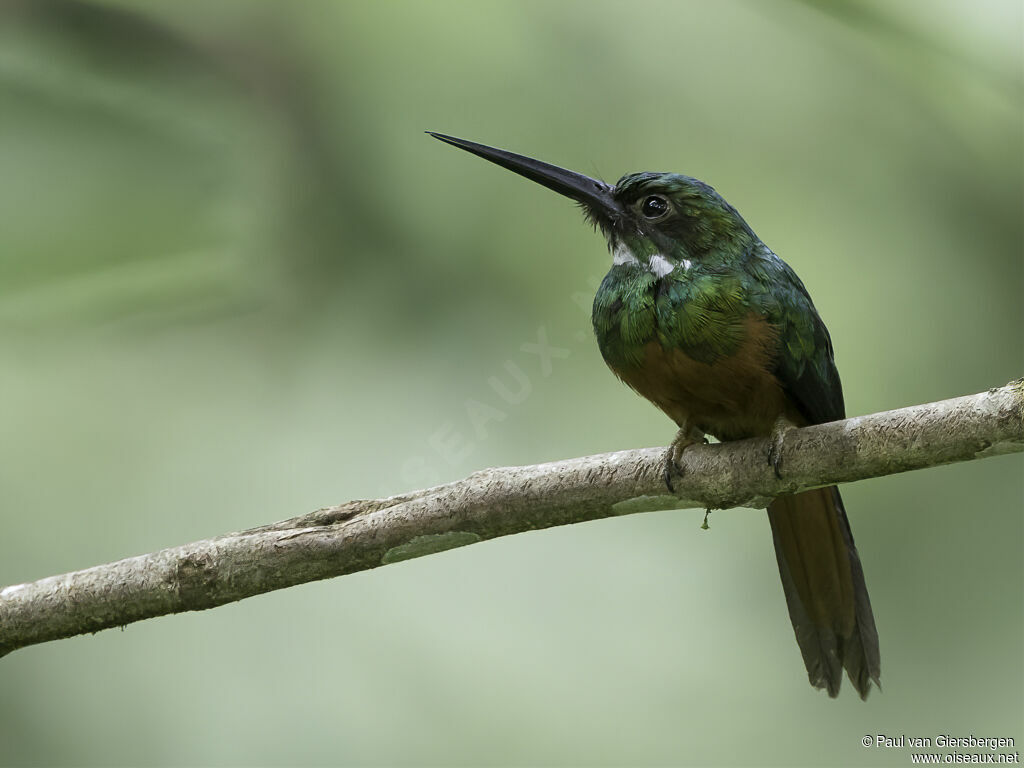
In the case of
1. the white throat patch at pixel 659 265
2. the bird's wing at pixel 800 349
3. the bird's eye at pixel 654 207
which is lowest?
the bird's wing at pixel 800 349

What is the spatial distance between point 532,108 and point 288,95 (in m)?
0.97

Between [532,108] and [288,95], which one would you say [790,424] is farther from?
[288,95]

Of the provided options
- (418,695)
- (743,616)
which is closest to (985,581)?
(743,616)

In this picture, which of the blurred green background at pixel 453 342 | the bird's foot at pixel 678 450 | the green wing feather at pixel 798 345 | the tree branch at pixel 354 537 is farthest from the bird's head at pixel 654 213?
Result: the blurred green background at pixel 453 342

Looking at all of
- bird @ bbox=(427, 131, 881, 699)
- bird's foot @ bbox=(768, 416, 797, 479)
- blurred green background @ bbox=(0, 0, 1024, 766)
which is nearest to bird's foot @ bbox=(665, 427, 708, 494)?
bird @ bbox=(427, 131, 881, 699)

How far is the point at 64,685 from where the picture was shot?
11.1 ft

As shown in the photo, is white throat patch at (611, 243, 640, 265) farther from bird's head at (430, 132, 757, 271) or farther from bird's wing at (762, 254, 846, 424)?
bird's wing at (762, 254, 846, 424)

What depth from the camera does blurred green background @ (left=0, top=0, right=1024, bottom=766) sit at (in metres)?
3.31

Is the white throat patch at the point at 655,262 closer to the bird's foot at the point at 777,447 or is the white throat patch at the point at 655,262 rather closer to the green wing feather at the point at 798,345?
the green wing feather at the point at 798,345

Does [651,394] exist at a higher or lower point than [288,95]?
lower

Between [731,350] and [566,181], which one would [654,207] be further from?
[731,350]

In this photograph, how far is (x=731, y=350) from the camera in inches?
74.9

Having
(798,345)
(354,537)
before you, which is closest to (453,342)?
(798,345)

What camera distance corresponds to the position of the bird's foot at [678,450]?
1.76m
